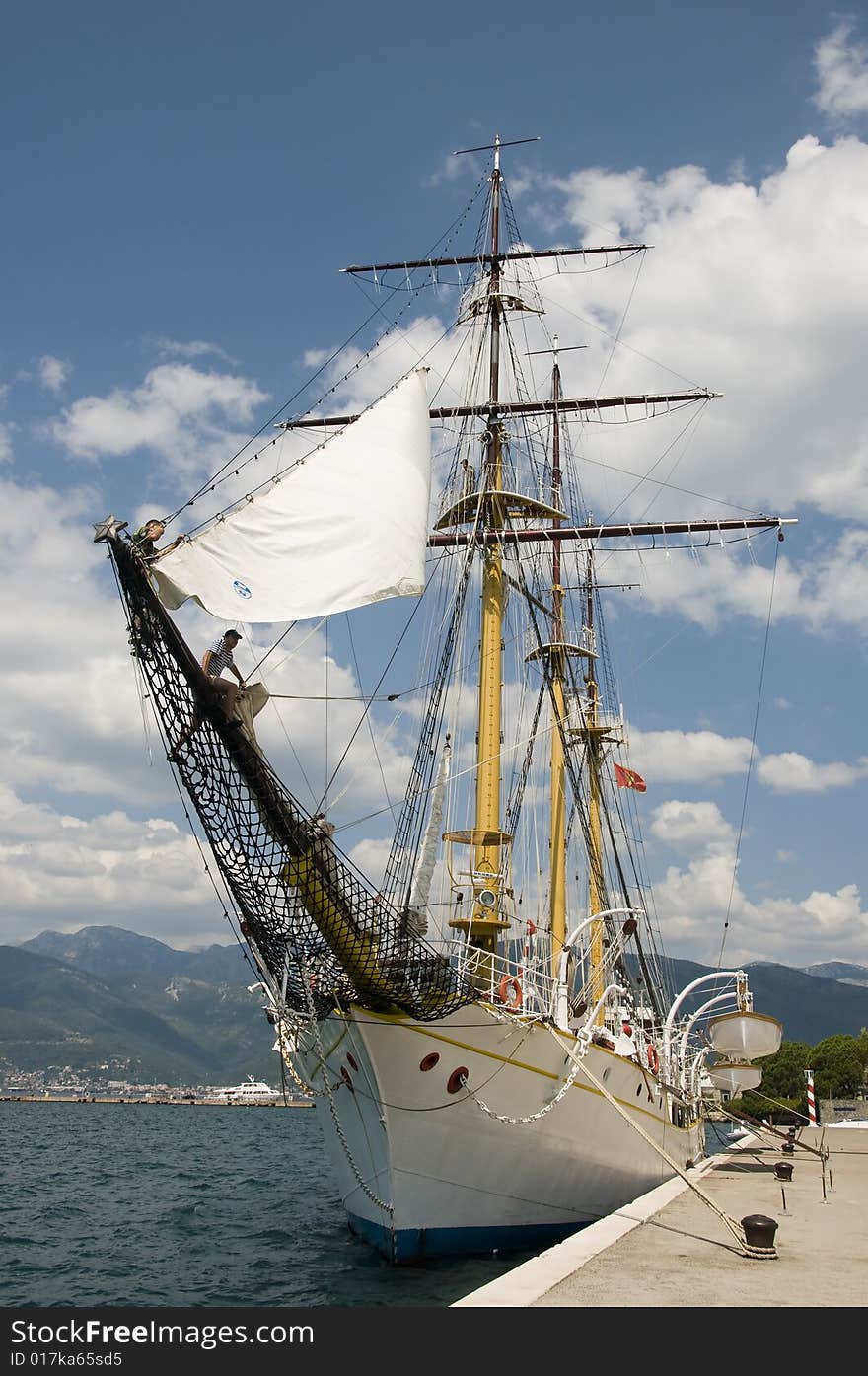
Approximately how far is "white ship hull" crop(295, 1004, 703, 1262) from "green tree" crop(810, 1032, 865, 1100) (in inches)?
3090

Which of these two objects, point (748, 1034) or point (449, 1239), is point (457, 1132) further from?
point (748, 1034)

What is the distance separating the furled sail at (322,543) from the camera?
13.0 metres

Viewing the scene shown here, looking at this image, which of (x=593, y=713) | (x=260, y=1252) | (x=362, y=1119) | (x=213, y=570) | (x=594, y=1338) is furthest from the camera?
(x=593, y=713)

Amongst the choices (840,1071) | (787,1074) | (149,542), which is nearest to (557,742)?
(149,542)

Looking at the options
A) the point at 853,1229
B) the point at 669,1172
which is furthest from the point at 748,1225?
the point at 669,1172

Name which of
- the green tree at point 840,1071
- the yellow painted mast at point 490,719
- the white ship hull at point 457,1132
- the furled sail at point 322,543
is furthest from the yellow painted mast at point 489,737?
the green tree at point 840,1071

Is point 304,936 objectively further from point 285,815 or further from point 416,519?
point 416,519

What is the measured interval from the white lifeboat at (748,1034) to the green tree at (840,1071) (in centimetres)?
7515

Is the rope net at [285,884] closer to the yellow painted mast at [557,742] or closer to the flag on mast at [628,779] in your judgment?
the yellow painted mast at [557,742]

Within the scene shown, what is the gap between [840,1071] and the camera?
291ft

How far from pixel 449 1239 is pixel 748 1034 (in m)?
8.02

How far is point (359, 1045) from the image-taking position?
52.4 feet

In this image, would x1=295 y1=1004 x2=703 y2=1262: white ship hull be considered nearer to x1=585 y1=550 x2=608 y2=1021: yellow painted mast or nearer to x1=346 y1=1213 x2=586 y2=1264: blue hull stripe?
x1=346 y1=1213 x2=586 y2=1264: blue hull stripe

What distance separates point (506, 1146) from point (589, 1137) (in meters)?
2.85
